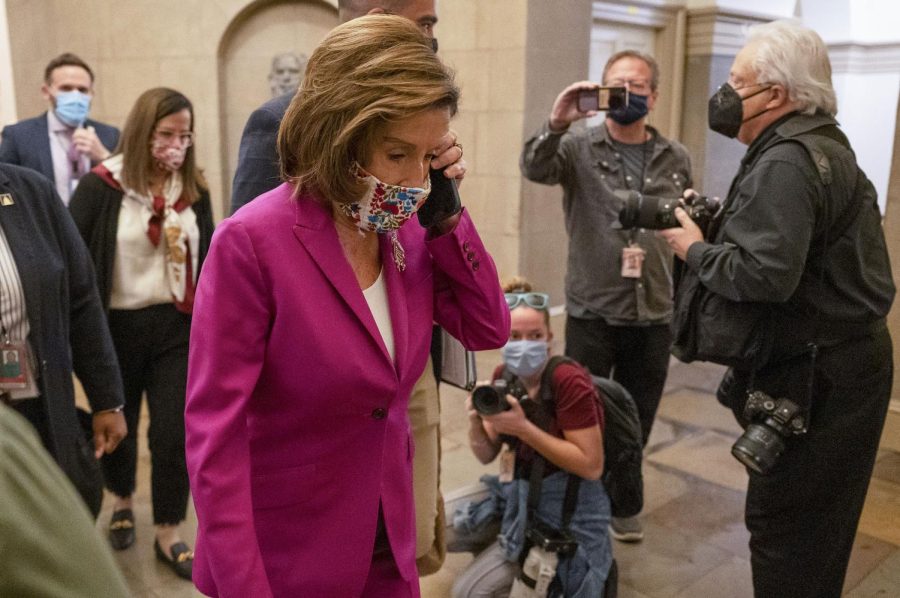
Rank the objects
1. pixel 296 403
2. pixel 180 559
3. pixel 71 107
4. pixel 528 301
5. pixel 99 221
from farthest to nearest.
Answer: pixel 71 107 < pixel 180 559 < pixel 99 221 < pixel 528 301 < pixel 296 403

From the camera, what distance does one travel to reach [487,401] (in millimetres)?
2594

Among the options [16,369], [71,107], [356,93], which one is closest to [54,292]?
[16,369]

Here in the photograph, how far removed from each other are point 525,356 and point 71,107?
10.3ft

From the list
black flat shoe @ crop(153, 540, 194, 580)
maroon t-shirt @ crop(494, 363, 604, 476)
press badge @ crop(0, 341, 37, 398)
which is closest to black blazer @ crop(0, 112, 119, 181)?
black flat shoe @ crop(153, 540, 194, 580)

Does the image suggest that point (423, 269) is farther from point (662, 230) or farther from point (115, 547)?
point (115, 547)

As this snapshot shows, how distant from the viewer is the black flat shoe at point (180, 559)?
3.26m

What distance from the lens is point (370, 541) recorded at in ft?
5.16

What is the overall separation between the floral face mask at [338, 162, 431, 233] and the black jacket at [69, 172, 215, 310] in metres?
2.02

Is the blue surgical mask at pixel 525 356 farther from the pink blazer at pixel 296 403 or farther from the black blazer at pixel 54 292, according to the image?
the black blazer at pixel 54 292

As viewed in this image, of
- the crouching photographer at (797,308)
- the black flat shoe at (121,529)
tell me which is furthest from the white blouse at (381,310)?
the black flat shoe at (121,529)

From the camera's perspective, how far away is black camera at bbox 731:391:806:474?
229 cm

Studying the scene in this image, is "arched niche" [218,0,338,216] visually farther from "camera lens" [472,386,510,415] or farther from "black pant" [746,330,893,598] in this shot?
"black pant" [746,330,893,598]

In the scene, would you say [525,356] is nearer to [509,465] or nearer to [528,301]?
[528,301]

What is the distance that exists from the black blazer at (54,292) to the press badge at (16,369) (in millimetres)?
40
